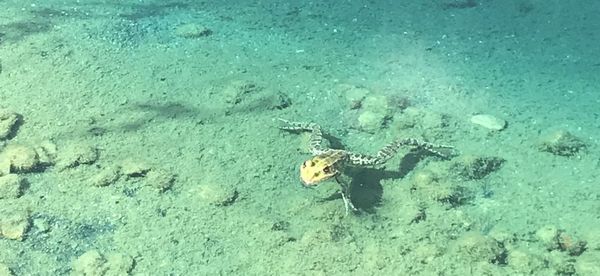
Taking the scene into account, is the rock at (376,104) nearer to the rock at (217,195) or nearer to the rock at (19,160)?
the rock at (217,195)

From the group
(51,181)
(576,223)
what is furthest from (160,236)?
(576,223)

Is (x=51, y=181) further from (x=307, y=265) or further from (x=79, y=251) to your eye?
(x=307, y=265)

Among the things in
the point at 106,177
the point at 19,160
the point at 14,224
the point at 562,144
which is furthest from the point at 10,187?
the point at 562,144

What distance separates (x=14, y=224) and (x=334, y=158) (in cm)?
214

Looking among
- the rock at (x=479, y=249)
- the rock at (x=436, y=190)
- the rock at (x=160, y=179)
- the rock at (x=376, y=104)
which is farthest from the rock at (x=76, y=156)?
the rock at (x=479, y=249)

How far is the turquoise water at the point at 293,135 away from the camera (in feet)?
12.5

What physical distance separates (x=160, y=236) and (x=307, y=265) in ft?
3.31

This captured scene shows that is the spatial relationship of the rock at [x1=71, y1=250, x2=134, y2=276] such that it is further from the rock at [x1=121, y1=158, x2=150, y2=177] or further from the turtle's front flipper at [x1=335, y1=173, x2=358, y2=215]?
the turtle's front flipper at [x1=335, y1=173, x2=358, y2=215]

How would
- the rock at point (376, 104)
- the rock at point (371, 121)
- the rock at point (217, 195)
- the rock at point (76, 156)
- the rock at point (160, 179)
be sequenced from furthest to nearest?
1. the rock at point (376, 104)
2. the rock at point (371, 121)
3. the rock at point (76, 156)
4. the rock at point (160, 179)
5. the rock at point (217, 195)

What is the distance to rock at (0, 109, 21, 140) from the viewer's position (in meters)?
4.59

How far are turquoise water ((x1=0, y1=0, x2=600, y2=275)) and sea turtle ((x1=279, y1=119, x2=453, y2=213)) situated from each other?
0.25ft

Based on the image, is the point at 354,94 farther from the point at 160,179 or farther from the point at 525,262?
Answer: the point at 525,262

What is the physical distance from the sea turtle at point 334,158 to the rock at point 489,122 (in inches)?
19.1

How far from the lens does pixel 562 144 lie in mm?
4609
